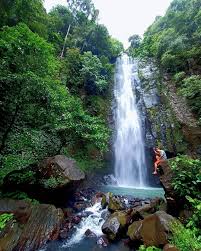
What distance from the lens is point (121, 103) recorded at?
855 inches

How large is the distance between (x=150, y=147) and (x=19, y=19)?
12.2 meters

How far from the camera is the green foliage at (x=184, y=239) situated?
4.77 m

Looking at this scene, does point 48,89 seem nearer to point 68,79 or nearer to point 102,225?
point 102,225

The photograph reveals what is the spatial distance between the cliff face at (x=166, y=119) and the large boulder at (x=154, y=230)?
9.97 m

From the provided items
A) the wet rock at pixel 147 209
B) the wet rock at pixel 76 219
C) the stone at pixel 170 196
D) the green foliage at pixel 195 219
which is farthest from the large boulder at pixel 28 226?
the green foliage at pixel 195 219

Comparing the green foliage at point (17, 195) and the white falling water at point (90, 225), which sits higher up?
the green foliage at point (17, 195)

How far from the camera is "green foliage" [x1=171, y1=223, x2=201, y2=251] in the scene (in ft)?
15.6

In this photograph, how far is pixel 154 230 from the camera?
19.7ft

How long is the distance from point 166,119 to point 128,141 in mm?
3300

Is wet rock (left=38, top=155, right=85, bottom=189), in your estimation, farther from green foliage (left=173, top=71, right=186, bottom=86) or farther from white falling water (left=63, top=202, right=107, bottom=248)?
green foliage (left=173, top=71, right=186, bottom=86)

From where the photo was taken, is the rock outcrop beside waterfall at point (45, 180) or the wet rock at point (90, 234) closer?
the wet rock at point (90, 234)

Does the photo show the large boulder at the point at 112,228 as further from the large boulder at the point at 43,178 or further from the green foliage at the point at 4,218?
the green foliage at the point at 4,218

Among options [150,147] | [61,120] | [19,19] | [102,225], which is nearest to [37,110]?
[61,120]

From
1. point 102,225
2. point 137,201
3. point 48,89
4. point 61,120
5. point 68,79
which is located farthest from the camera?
point 68,79
